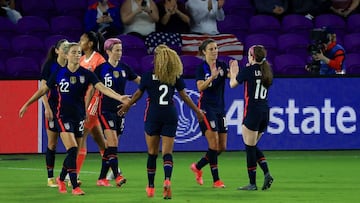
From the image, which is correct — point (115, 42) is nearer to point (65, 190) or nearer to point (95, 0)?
point (65, 190)

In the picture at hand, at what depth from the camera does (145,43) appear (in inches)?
946

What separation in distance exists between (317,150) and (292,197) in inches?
302

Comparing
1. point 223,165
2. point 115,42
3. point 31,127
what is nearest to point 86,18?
point 31,127

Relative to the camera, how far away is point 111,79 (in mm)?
16125

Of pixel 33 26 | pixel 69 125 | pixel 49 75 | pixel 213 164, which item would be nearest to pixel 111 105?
pixel 49 75

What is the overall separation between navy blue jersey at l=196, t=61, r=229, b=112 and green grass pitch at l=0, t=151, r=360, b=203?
3.86ft

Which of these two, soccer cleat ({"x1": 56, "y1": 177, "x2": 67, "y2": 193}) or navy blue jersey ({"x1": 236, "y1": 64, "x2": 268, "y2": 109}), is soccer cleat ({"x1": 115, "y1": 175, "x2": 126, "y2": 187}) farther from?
navy blue jersey ({"x1": 236, "y1": 64, "x2": 268, "y2": 109})

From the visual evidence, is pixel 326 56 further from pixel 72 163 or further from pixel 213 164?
pixel 72 163

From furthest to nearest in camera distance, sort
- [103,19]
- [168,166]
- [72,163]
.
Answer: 1. [103,19]
2. [72,163]
3. [168,166]

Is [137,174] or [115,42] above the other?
[115,42]

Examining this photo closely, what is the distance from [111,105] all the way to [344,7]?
11.3 metres

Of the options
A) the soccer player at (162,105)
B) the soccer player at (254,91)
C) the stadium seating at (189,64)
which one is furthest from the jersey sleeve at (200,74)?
the stadium seating at (189,64)

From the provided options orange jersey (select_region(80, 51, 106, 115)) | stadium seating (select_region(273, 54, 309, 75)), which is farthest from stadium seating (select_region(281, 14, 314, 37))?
orange jersey (select_region(80, 51, 106, 115))

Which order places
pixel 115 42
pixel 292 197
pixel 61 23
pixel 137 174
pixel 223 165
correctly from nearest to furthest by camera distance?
pixel 292 197 → pixel 115 42 → pixel 137 174 → pixel 223 165 → pixel 61 23
